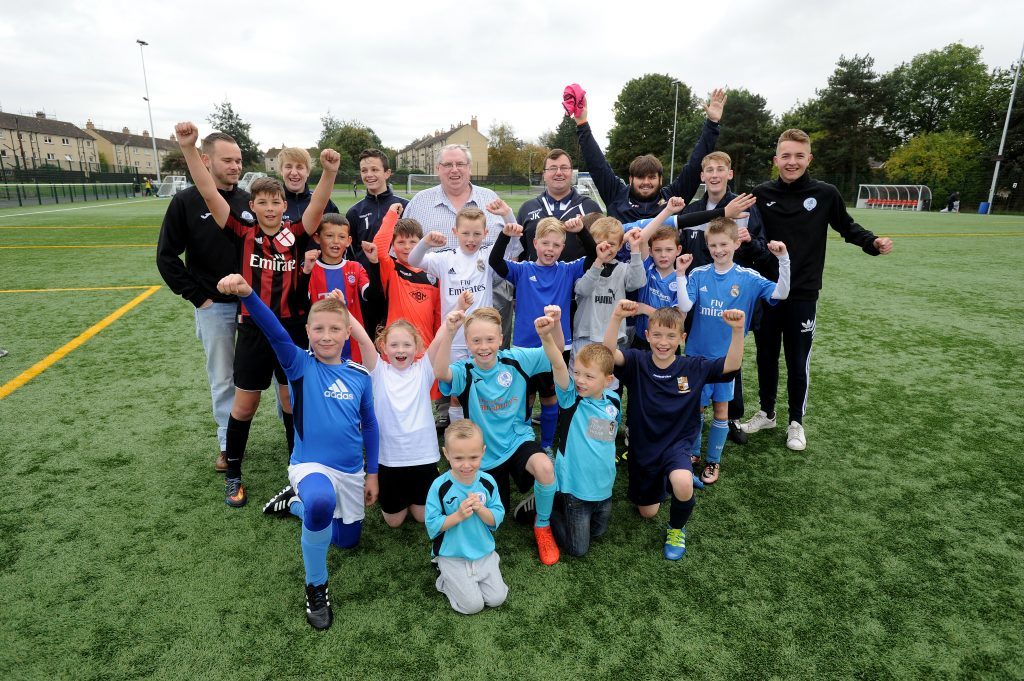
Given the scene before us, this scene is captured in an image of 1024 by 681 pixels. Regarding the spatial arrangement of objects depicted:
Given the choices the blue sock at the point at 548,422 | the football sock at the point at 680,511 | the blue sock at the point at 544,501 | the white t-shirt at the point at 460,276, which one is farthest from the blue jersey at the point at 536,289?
the football sock at the point at 680,511

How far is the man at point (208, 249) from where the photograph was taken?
3.47 metres

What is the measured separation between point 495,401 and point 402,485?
77 cm

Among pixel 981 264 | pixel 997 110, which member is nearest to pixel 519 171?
pixel 997 110

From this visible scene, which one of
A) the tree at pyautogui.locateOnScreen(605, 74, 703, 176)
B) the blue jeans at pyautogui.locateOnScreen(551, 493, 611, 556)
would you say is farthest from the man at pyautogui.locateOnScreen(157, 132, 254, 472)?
the tree at pyautogui.locateOnScreen(605, 74, 703, 176)

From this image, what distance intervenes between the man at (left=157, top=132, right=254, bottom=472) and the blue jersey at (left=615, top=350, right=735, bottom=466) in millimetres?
2752

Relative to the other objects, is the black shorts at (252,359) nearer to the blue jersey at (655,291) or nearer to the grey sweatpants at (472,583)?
the grey sweatpants at (472,583)

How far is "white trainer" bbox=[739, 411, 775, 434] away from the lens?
15.3 ft

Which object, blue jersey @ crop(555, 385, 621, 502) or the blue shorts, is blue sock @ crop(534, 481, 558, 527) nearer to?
blue jersey @ crop(555, 385, 621, 502)

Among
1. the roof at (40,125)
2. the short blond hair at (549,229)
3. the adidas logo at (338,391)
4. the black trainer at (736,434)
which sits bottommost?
the black trainer at (736,434)

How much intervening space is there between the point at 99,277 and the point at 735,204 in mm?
11741

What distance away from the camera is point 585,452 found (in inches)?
126

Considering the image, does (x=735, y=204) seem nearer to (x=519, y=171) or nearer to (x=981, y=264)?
(x=981, y=264)

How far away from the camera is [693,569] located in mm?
2982

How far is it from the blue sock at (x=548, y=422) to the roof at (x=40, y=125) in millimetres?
90923
